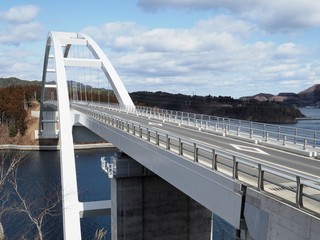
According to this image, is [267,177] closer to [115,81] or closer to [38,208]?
[38,208]

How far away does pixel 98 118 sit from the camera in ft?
113

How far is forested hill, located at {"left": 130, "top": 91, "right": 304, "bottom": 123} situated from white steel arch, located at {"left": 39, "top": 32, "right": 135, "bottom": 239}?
21.0 m

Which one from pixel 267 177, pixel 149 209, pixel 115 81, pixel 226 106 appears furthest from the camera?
pixel 226 106

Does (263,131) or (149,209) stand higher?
(263,131)

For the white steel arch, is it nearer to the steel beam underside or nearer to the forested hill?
the steel beam underside

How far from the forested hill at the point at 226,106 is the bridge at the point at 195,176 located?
20959 mm

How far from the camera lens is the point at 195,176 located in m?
12.4

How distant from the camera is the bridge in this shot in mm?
8055

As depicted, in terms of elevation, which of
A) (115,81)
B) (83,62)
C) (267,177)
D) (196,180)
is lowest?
(196,180)

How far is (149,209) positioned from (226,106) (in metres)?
52.6

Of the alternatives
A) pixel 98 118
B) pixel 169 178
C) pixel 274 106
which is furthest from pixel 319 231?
pixel 274 106

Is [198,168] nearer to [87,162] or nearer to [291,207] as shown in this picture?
[291,207]

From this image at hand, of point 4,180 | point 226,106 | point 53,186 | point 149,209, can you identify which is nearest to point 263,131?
point 149,209

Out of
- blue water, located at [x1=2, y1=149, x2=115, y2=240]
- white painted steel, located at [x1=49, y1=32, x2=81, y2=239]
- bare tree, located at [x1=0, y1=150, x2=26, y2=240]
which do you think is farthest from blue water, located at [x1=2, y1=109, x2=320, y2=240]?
white painted steel, located at [x1=49, y1=32, x2=81, y2=239]
